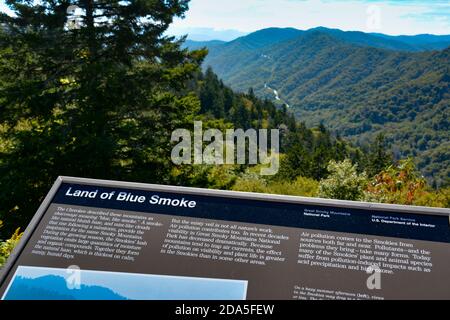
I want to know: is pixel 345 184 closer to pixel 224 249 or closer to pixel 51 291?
pixel 224 249

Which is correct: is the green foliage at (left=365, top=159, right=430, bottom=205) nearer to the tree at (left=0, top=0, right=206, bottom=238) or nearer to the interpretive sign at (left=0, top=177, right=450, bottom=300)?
the tree at (left=0, top=0, right=206, bottom=238)

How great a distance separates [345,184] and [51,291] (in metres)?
10.4

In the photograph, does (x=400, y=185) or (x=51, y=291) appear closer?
(x=51, y=291)

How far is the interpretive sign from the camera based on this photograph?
3.33 metres

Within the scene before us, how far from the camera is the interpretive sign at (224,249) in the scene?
10.9 ft

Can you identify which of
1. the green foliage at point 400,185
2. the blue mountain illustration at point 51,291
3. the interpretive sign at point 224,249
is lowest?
the green foliage at point 400,185

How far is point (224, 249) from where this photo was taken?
366 centimetres

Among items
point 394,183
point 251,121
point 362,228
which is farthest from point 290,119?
point 362,228

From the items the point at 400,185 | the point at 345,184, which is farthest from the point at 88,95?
the point at 400,185

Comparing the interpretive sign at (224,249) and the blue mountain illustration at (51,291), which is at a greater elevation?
the interpretive sign at (224,249)

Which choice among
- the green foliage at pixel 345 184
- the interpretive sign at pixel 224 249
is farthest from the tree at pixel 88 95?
the interpretive sign at pixel 224 249

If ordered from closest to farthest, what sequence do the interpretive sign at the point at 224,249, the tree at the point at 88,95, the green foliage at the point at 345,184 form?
the interpretive sign at the point at 224,249 < the tree at the point at 88,95 < the green foliage at the point at 345,184

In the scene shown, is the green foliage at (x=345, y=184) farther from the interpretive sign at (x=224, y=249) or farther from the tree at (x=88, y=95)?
the interpretive sign at (x=224, y=249)
